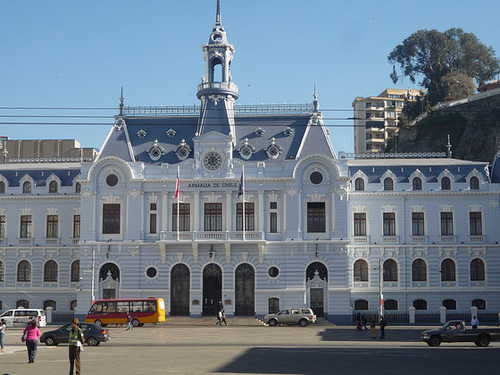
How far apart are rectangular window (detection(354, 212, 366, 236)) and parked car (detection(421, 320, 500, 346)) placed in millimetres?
25699

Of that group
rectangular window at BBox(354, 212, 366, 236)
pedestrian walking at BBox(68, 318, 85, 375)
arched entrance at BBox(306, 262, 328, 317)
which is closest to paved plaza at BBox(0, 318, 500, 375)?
pedestrian walking at BBox(68, 318, 85, 375)

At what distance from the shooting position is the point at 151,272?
66.8m

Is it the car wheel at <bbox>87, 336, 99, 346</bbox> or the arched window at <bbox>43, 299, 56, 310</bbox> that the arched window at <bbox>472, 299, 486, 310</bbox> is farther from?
the arched window at <bbox>43, 299, 56, 310</bbox>

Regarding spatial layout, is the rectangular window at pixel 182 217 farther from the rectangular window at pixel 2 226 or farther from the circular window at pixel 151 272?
the rectangular window at pixel 2 226

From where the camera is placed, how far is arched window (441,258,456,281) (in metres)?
68.2

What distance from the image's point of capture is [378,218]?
68.8 metres

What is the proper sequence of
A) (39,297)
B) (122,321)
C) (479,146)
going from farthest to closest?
(479,146), (39,297), (122,321)

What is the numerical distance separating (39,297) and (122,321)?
45.6 feet

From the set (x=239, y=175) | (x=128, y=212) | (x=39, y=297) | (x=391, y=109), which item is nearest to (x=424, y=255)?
(x=239, y=175)

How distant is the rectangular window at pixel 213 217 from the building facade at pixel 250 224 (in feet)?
0.28

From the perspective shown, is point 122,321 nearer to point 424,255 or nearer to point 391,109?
point 424,255

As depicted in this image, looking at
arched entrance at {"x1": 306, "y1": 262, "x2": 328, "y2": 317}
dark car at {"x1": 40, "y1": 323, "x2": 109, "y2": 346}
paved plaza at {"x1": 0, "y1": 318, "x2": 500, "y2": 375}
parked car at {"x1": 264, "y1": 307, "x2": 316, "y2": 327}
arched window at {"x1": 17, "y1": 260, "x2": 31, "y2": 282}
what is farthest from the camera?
arched window at {"x1": 17, "y1": 260, "x2": 31, "y2": 282}

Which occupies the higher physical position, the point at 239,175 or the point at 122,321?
the point at 239,175

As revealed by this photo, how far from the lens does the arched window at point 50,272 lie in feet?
232
